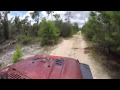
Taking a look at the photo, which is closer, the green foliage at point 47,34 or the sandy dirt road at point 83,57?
the sandy dirt road at point 83,57

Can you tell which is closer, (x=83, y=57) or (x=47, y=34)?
(x=83, y=57)

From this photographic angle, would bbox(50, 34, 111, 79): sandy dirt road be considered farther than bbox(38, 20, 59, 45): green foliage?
No

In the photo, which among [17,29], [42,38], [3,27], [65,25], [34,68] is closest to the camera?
[34,68]

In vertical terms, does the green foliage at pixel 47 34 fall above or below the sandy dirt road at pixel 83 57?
above

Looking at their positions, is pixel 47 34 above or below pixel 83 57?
Answer: above

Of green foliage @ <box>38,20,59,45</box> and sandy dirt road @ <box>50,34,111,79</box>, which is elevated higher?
green foliage @ <box>38,20,59,45</box>
